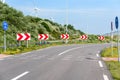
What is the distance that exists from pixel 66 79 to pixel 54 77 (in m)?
0.78

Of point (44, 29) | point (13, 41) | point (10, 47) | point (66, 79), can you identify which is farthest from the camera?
point (44, 29)

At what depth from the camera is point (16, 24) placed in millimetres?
53750

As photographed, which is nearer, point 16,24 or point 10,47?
point 10,47

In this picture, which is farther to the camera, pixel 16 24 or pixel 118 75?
pixel 16 24

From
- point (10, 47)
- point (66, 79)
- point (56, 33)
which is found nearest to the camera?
point (66, 79)

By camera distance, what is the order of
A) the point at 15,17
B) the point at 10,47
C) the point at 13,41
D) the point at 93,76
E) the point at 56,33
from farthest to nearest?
the point at 56,33, the point at 15,17, the point at 13,41, the point at 10,47, the point at 93,76

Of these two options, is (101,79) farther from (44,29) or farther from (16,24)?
(44,29)

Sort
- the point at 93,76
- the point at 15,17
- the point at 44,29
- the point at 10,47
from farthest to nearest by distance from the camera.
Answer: the point at 44,29
the point at 15,17
the point at 10,47
the point at 93,76

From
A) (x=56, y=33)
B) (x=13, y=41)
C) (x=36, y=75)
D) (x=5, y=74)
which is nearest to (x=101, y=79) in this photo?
(x=36, y=75)

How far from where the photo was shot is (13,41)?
47688 millimetres

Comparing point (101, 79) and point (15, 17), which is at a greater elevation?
point (15, 17)

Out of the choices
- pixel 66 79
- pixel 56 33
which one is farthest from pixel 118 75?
pixel 56 33

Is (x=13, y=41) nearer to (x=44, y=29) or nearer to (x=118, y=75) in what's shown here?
(x=44, y=29)

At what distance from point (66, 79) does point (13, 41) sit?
Result: 3331 cm
